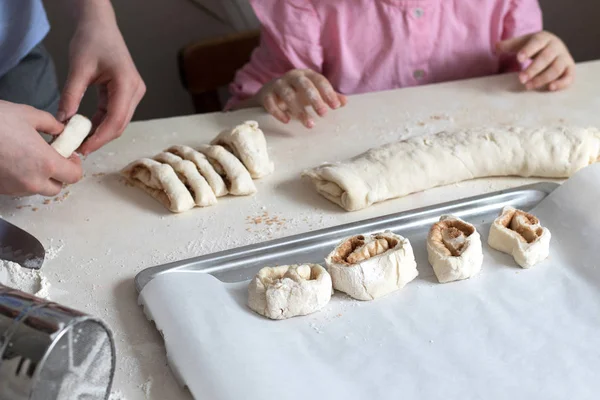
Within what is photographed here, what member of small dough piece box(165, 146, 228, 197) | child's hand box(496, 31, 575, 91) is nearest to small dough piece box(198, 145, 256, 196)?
small dough piece box(165, 146, 228, 197)

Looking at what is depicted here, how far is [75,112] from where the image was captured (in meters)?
1.11

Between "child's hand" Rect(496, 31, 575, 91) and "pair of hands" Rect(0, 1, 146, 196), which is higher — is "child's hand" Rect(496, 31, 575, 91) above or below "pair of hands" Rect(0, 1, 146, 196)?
below

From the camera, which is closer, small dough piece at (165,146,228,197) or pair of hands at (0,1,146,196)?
pair of hands at (0,1,146,196)

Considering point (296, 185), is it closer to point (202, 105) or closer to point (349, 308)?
point (349, 308)

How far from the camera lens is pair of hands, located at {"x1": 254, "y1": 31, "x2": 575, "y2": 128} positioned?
50.2 inches

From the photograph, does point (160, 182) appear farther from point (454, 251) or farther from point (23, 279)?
point (454, 251)

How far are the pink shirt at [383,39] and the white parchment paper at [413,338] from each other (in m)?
0.66

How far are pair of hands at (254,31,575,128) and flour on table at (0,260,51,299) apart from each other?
20.6 inches

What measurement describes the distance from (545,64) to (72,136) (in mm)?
888

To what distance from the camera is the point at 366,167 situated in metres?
1.10

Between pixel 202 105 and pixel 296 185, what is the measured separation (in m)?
0.76

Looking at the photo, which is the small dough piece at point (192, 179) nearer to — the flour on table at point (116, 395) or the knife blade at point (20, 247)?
the knife blade at point (20, 247)

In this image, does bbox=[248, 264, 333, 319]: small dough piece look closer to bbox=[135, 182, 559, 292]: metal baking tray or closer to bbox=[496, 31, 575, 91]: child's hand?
bbox=[135, 182, 559, 292]: metal baking tray

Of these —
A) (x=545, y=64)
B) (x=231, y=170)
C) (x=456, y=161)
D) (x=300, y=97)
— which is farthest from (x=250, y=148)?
(x=545, y=64)
